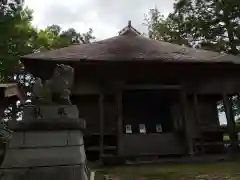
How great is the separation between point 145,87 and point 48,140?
7007mm

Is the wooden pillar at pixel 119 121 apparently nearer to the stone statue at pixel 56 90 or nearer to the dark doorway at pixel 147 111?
the dark doorway at pixel 147 111

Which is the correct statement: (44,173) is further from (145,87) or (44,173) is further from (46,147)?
(145,87)

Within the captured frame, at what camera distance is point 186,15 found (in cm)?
2388

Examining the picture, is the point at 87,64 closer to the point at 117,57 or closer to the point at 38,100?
the point at 117,57

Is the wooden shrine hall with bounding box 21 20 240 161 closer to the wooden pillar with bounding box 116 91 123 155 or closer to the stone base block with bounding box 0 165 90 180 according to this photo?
the wooden pillar with bounding box 116 91 123 155

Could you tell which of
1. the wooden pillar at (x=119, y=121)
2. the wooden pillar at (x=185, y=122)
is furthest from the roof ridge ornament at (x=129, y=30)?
the wooden pillar at (x=119, y=121)

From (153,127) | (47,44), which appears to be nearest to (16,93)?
(153,127)

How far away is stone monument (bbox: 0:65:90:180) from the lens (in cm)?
431

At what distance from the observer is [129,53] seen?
11.6 m

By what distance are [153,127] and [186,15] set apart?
12.7 meters

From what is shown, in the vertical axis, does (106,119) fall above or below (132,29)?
below

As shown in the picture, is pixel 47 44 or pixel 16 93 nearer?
pixel 16 93

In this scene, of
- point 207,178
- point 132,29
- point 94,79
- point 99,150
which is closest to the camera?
point 207,178

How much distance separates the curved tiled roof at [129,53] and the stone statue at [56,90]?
5418 mm
